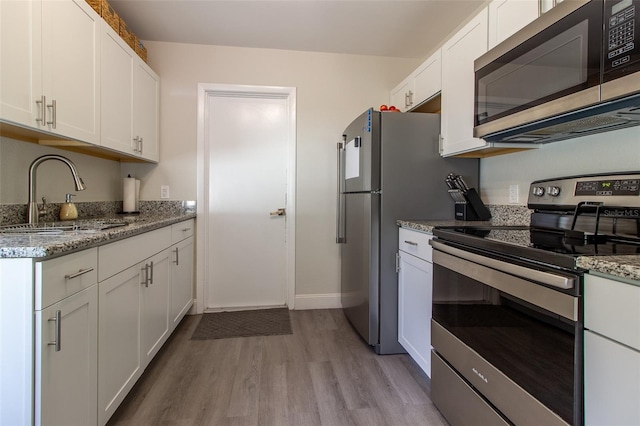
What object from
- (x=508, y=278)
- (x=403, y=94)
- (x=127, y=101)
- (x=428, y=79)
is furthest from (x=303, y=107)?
(x=508, y=278)

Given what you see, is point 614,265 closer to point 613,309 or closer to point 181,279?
point 613,309

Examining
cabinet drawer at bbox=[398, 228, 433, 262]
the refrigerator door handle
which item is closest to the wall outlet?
cabinet drawer at bbox=[398, 228, 433, 262]

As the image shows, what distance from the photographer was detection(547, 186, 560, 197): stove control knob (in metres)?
1.46

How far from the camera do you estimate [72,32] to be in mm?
1570

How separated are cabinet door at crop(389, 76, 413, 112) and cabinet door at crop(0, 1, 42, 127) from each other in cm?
228

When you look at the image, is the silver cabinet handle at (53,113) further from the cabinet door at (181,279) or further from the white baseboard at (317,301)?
the white baseboard at (317,301)

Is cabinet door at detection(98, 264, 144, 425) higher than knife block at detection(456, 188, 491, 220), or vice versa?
knife block at detection(456, 188, 491, 220)

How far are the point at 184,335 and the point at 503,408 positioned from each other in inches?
85.6

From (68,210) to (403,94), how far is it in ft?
8.46

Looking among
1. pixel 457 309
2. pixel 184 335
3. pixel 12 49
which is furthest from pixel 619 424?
pixel 184 335

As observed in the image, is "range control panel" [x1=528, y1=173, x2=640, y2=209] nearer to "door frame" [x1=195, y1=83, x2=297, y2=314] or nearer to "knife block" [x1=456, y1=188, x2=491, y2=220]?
"knife block" [x1=456, y1=188, x2=491, y2=220]

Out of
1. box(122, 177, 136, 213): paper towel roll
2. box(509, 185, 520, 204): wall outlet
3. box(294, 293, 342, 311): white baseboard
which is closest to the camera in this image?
box(509, 185, 520, 204): wall outlet

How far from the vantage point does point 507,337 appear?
109 cm

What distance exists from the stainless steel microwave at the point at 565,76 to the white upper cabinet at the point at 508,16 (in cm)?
15
